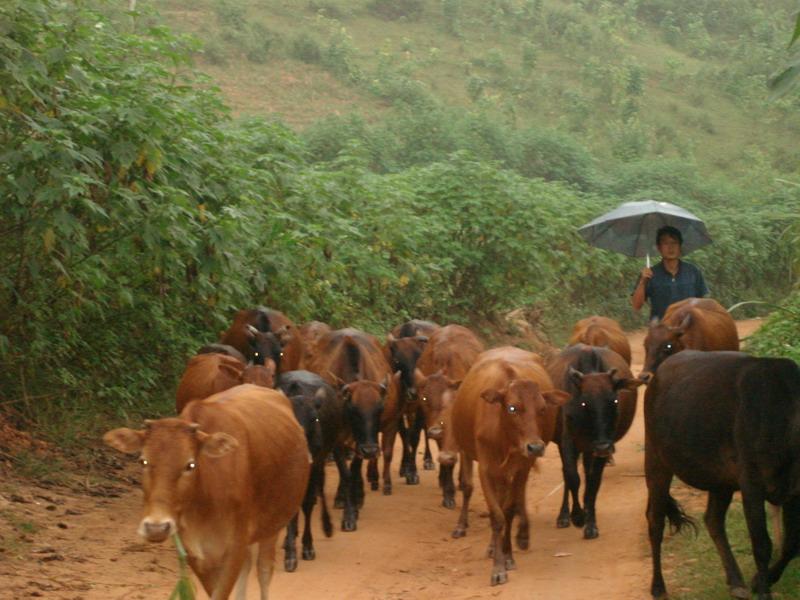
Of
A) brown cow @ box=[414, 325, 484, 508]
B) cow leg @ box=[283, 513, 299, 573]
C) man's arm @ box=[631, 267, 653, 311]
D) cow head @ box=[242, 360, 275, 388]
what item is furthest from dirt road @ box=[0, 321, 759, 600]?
man's arm @ box=[631, 267, 653, 311]

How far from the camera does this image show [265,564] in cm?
786

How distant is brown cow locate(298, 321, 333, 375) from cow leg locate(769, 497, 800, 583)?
19.4 feet

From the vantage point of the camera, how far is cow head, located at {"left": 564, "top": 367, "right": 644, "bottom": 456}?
10320 mm

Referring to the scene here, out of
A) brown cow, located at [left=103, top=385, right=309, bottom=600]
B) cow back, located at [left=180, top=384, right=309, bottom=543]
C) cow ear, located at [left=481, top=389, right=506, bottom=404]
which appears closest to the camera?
brown cow, located at [left=103, top=385, right=309, bottom=600]

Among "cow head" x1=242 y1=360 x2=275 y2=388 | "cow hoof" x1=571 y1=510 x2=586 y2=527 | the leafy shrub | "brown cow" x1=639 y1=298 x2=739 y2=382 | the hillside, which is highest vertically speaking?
the leafy shrub

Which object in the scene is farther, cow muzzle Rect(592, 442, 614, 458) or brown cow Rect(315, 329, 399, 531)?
brown cow Rect(315, 329, 399, 531)

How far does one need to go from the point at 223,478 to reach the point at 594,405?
443cm

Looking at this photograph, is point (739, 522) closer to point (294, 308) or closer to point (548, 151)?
point (294, 308)

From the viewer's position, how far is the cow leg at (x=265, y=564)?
782 cm

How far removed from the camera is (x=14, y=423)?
11.5 metres

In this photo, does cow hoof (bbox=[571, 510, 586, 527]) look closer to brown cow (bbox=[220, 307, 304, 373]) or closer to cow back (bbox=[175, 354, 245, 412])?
cow back (bbox=[175, 354, 245, 412])

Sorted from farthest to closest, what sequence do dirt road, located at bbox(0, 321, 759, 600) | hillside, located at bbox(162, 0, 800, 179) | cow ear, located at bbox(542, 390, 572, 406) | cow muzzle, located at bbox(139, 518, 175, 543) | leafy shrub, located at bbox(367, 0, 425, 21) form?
leafy shrub, located at bbox(367, 0, 425, 21)
hillside, located at bbox(162, 0, 800, 179)
cow ear, located at bbox(542, 390, 572, 406)
dirt road, located at bbox(0, 321, 759, 600)
cow muzzle, located at bbox(139, 518, 175, 543)

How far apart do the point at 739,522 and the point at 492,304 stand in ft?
43.3

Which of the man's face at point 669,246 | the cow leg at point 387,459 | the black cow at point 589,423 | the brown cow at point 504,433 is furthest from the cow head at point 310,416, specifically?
the man's face at point 669,246
